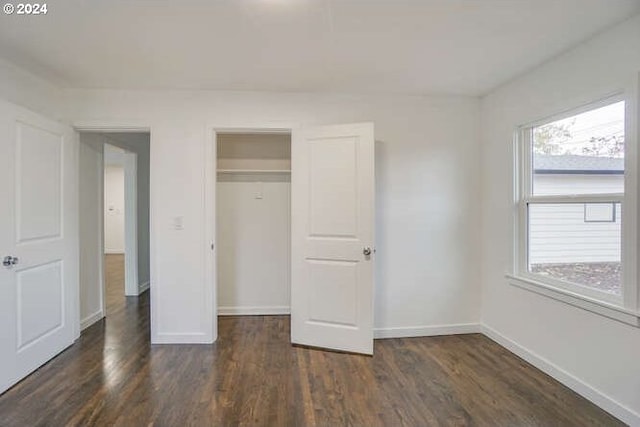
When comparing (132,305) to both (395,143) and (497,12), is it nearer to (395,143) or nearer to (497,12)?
(395,143)

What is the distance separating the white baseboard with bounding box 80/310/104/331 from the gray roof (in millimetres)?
4520

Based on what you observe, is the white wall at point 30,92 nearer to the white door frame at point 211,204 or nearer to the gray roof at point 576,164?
the white door frame at point 211,204

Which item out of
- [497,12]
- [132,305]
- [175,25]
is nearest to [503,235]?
[497,12]

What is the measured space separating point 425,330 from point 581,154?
6.62 feet

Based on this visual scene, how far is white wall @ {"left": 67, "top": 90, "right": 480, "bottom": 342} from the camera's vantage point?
319 cm

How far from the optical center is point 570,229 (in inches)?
102

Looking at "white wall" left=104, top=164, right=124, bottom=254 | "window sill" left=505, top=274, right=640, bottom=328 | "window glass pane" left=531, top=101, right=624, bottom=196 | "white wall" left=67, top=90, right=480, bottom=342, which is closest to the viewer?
"window sill" left=505, top=274, right=640, bottom=328

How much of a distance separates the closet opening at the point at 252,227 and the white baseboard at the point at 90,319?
129cm

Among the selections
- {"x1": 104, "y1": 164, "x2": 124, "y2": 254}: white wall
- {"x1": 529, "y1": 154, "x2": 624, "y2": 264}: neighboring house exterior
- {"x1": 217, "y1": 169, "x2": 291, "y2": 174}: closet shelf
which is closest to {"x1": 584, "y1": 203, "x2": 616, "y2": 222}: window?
{"x1": 529, "y1": 154, "x2": 624, "y2": 264}: neighboring house exterior

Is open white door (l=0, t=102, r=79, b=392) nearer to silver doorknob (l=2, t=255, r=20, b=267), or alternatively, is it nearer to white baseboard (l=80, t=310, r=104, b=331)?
silver doorknob (l=2, t=255, r=20, b=267)

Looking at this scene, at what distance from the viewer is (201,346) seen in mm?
3150

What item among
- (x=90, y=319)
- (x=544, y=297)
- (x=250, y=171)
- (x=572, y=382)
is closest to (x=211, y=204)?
A: (x=250, y=171)

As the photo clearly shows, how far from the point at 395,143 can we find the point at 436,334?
6.32ft

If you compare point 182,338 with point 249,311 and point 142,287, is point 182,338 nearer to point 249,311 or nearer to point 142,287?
point 249,311
